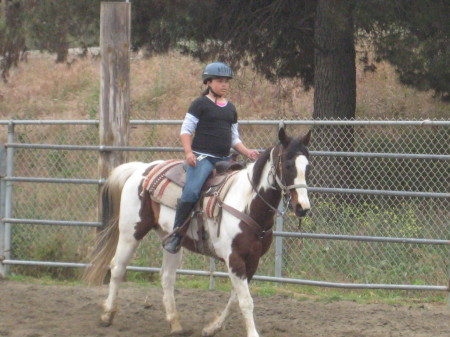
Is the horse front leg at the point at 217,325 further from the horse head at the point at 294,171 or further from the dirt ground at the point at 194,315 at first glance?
the horse head at the point at 294,171

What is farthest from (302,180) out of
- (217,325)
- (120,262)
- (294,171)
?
(120,262)

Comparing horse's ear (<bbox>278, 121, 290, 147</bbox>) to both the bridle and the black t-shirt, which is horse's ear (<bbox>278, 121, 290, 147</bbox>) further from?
the black t-shirt

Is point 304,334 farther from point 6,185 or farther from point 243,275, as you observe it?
point 6,185

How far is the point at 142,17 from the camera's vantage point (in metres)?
13.1

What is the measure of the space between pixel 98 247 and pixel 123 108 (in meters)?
2.05

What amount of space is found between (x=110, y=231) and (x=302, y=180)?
2757mm

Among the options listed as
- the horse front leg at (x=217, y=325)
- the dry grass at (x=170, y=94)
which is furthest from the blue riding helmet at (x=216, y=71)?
the dry grass at (x=170, y=94)

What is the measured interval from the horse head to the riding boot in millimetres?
1026

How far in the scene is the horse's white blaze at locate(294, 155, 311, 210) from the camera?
18.6 feet

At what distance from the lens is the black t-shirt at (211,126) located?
6707 millimetres

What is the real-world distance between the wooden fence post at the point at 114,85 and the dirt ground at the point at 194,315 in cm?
171

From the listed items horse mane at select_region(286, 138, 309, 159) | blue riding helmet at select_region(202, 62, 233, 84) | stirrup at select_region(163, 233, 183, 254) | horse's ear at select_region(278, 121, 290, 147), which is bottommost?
stirrup at select_region(163, 233, 183, 254)

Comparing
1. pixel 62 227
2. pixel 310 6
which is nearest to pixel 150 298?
pixel 62 227

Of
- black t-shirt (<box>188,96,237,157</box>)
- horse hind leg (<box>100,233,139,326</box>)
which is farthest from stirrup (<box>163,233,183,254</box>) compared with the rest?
black t-shirt (<box>188,96,237,157</box>)
